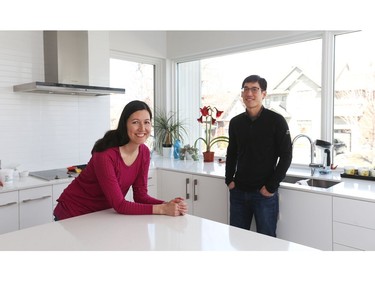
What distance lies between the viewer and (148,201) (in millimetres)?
1866

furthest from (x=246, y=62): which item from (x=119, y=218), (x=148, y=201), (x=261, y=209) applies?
(x=119, y=218)

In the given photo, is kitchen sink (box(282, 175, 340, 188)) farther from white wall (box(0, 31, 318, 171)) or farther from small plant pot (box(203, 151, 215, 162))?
white wall (box(0, 31, 318, 171))

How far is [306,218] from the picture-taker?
2.35 meters

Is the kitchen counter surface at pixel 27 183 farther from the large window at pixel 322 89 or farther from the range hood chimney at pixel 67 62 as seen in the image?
the large window at pixel 322 89

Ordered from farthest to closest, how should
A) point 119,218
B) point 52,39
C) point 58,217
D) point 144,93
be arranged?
point 144,93 → point 52,39 → point 58,217 → point 119,218

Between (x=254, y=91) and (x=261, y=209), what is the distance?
2.75 ft

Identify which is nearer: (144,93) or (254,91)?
(254,91)

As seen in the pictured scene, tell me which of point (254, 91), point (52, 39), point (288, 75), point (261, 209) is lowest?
point (261, 209)

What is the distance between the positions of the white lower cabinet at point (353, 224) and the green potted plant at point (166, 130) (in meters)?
2.36

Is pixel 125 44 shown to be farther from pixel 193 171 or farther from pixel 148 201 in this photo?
pixel 148 201

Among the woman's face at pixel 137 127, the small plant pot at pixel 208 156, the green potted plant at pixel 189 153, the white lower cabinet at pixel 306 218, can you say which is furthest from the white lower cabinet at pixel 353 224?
the green potted plant at pixel 189 153

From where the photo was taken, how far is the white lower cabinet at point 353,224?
2043 millimetres

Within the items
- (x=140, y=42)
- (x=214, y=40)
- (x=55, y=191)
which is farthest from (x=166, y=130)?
(x=55, y=191)

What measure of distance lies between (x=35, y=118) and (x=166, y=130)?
161 cm
